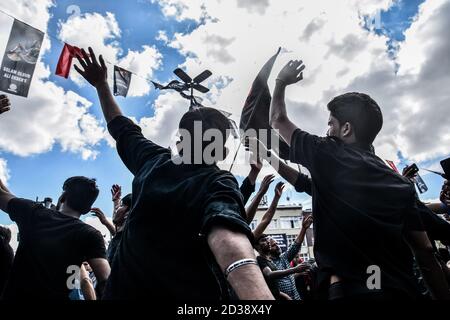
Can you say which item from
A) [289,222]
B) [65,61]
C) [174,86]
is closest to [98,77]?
[65,61]

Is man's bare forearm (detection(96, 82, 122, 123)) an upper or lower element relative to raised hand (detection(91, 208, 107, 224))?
lower

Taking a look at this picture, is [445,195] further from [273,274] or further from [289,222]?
[289,222]

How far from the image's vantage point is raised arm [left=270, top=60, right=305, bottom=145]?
1.85m

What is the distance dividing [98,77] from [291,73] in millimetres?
1233

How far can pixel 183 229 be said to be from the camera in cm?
121

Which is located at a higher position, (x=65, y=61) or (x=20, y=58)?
(x=65, y=61)

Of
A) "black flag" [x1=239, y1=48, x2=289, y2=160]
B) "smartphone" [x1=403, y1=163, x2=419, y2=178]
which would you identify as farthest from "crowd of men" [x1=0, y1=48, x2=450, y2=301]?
"smartphone" [x1=403, y1=163, x2=419, y2=178]

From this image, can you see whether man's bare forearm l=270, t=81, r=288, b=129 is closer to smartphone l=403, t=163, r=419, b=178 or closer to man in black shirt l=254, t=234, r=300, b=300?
smartphone l=403, t=163, r=419, b=178

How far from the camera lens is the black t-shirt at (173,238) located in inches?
45.2

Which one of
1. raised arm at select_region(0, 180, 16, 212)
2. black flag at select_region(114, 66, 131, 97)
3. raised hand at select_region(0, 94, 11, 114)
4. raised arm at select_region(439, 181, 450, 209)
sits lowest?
raised arm at select_region(0, 180, 16, 212)

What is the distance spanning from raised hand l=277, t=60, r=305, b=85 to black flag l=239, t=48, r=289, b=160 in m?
0.22

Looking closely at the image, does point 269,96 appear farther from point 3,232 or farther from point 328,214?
point 3,232

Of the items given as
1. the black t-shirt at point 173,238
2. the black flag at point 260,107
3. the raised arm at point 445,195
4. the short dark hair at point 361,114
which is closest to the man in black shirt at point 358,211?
the short dark hair at point 361,114

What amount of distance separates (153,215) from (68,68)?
7.34m
